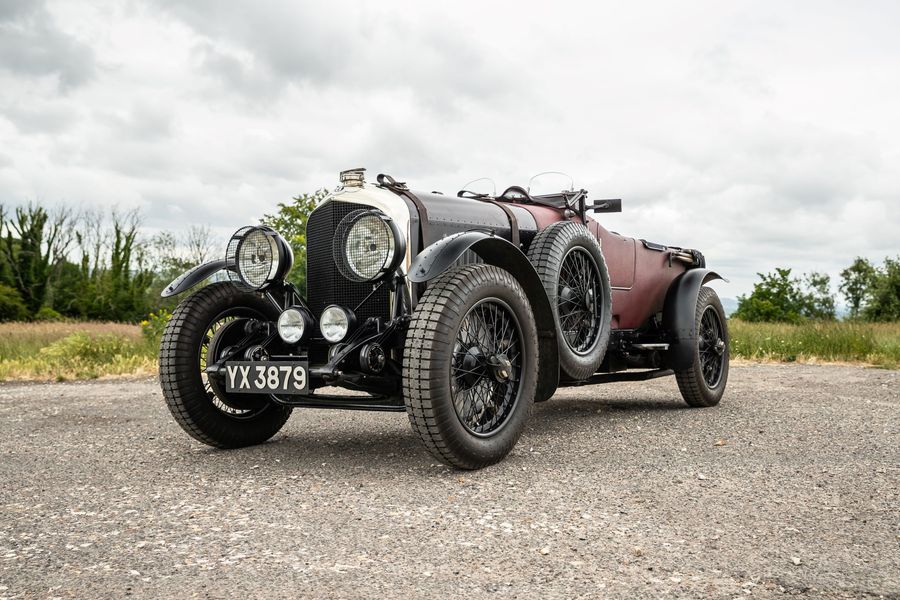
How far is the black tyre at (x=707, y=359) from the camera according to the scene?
6.49 metres

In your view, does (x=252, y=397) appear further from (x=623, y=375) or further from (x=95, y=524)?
(x=623, y=375)

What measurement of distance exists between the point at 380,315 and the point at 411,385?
105 centimetres

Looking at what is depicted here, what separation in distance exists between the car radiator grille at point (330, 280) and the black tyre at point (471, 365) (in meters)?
0.73

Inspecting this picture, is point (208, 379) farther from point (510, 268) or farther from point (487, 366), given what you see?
point (510, 268)

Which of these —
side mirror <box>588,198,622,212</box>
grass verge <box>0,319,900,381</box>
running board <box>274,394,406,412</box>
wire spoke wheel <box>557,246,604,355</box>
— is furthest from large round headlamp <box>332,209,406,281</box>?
grass verge <box>0,319,900,381</box>

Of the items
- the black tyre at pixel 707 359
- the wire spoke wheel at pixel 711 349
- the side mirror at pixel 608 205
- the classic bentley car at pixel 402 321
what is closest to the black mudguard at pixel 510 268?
the classic bentley car at pixel 402 321

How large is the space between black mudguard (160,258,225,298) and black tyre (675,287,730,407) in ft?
12.8

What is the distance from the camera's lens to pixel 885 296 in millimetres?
35719

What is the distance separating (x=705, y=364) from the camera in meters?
6.96

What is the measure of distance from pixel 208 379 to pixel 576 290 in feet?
8.19

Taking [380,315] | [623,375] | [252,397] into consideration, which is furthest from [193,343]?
[623,375]

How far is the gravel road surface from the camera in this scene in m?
2.46

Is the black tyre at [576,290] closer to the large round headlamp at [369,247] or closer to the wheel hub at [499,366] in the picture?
the wheel hub at [499,366]

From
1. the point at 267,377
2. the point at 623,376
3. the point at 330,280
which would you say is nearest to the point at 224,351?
the point at 267,377
